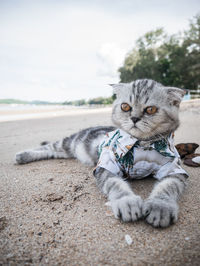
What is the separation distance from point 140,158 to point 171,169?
253mm

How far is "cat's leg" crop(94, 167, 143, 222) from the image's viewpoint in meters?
1.08

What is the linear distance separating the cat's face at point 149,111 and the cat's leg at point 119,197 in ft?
1.37

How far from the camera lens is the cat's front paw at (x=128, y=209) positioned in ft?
3.52

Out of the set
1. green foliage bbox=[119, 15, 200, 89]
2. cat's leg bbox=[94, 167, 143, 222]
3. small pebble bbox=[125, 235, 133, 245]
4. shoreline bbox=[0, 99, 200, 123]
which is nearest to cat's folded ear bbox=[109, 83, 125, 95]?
cat's leg bbox=[94, 167, 143, 222]

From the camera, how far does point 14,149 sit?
3131mm

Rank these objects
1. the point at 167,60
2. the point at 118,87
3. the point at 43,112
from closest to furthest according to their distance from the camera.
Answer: the point at 118,87 < the point at 43,112 < the point at 167,60

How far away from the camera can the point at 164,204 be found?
1.09 metres

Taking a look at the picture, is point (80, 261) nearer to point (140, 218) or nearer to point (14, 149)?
point (140, 218)

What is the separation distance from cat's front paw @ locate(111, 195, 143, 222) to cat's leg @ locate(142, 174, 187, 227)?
41 mm

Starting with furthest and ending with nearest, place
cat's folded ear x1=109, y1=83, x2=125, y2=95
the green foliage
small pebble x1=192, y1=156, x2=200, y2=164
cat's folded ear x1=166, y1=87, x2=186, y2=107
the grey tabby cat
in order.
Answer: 1. the green foliage
2. small pebble x1=192, y1=156, x2=200, y2=164
3. cat's folded ear x1=109, y1=83, x2=125, y2=95
4. cat's folded ear x1=166, y1=87, x2=186, y2=107
5. the grey tabby cat

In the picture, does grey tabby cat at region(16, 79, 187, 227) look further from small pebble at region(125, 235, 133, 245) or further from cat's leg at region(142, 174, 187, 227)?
small pebble at region(125, 235, 133, 245)

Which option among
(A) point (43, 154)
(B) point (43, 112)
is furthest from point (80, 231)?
(B) point (43, 112)

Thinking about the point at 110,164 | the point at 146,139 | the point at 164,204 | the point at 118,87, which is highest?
the point at 118,87

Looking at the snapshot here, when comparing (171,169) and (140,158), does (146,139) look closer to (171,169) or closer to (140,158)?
(140,158)
